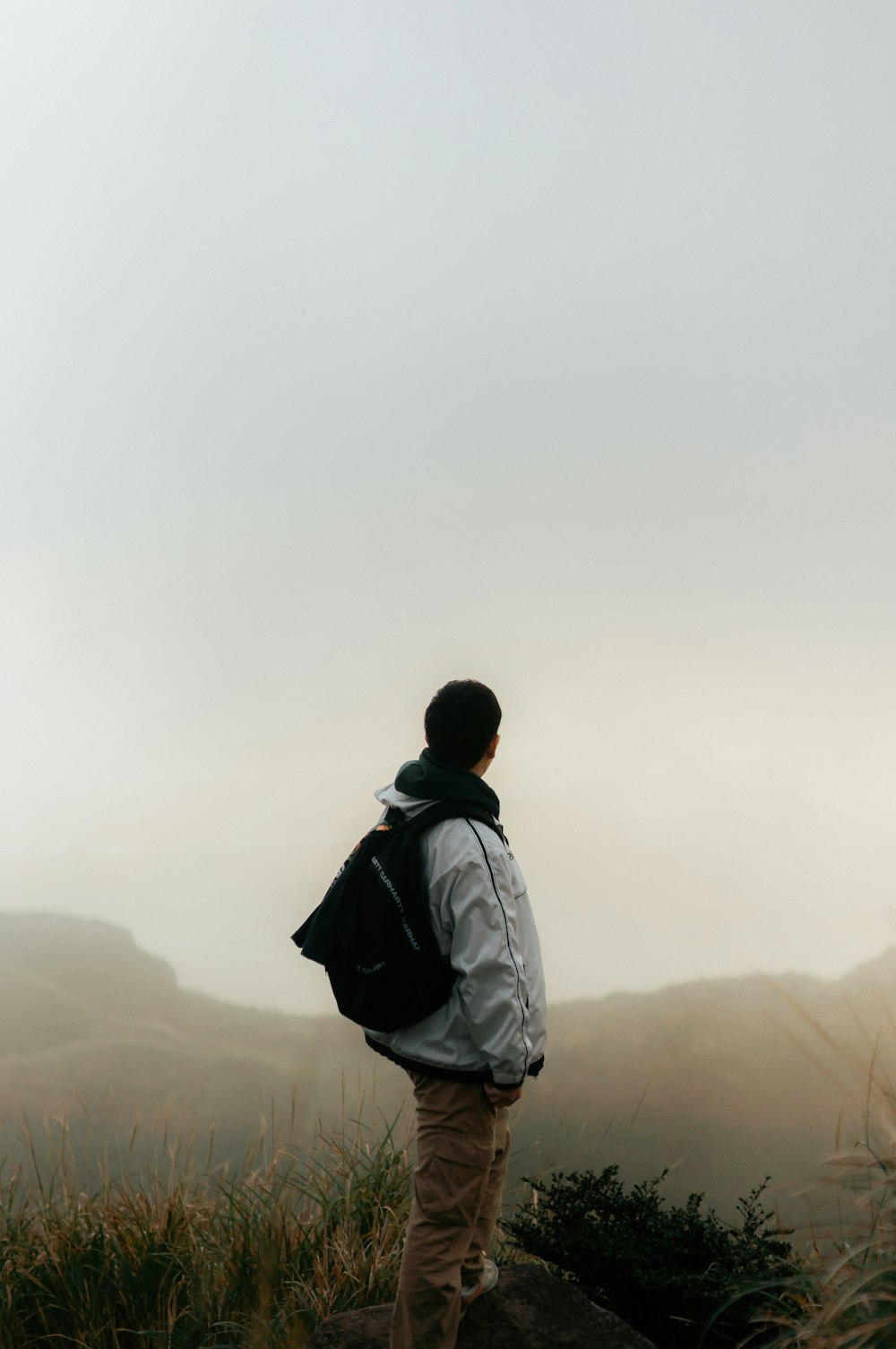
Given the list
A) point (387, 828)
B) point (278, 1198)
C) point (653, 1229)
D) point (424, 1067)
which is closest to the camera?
point (424, 1067)

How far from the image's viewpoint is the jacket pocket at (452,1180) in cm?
306

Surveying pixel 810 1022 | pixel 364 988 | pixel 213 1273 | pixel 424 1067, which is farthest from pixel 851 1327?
pixel 213 1273

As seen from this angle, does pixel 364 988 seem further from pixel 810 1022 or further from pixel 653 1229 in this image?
pixel 653 1229

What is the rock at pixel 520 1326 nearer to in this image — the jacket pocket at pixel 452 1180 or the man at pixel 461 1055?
the man at pixel 461 1055

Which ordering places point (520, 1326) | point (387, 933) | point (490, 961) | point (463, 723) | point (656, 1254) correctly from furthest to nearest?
point (656, 1254) < point (520, 1326) < point (463, 723) < point (387, 933) < point (490, 961)

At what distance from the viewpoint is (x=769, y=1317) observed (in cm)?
332

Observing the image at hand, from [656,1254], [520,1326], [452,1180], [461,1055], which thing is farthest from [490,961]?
[656,1254]

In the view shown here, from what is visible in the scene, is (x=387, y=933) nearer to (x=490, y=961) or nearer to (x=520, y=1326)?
(x=490, y=961)

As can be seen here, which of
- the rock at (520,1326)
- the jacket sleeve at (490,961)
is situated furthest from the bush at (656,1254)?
the jacket sleeve at (490,961)

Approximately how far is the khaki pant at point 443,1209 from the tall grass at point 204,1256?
0.85 m

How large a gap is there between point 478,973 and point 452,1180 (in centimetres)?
64

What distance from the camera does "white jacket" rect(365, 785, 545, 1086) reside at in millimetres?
2971

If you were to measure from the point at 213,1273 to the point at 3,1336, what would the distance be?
916 mm

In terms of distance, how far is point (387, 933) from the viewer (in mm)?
3197
